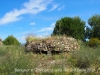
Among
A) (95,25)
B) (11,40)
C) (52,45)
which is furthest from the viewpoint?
(95,25)

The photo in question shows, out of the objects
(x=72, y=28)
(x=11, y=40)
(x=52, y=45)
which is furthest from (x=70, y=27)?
(x=52, y=45)

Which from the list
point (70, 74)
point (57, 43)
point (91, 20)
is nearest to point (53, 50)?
point (57, 43)

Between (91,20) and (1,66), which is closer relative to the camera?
(1,66)

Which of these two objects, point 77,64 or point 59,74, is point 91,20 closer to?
point 77,64

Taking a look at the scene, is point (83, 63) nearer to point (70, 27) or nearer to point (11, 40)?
point (11, 40)

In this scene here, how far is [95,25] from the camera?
35.4m

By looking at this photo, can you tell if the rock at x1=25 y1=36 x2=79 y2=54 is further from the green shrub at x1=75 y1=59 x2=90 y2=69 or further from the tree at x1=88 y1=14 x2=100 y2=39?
the tree at x1=88 y1=14 x2=100 y2=39

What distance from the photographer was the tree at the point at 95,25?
1350 inches

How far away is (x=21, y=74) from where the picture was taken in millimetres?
5184

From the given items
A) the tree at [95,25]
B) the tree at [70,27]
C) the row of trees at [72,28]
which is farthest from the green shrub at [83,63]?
the tree at [95,25]

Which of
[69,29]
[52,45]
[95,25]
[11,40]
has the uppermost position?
[95,25]

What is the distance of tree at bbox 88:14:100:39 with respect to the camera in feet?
113

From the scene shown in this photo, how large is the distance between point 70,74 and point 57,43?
848 centimetres

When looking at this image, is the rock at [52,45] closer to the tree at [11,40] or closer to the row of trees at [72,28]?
the tree at [11,40]
